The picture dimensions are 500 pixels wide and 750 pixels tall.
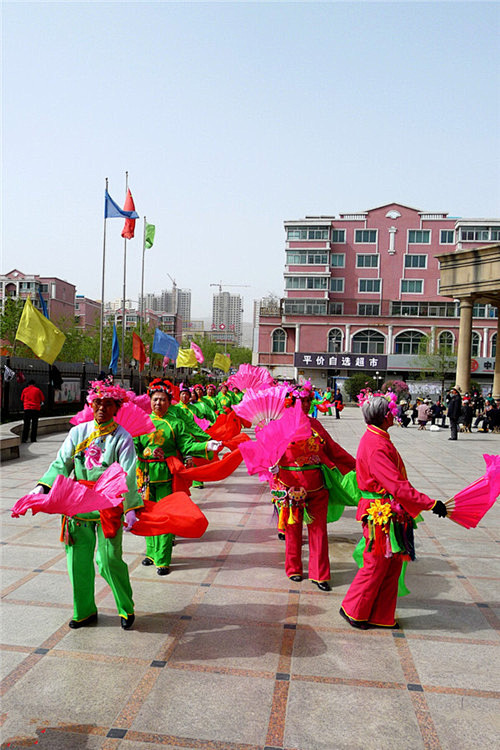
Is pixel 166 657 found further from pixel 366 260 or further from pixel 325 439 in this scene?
pixel 366 260

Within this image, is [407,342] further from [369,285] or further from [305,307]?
[305,307]

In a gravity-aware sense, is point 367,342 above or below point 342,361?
above

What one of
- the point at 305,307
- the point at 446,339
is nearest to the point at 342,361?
the point at 305,307

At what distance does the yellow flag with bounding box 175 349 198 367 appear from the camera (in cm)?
2028

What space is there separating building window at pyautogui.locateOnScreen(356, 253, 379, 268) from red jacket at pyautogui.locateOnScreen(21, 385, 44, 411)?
43.4 meters

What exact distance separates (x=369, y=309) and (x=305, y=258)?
24.6 ft

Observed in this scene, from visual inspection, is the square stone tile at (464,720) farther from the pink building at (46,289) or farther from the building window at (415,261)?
the pink building at (46,289)

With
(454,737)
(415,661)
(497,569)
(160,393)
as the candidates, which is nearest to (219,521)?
(160,393)

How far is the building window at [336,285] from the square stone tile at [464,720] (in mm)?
50693

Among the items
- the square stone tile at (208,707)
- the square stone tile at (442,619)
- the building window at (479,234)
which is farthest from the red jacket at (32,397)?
the building window at (479,234)

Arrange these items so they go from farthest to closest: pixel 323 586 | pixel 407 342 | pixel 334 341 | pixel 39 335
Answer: pixel 334 341
pixel 407 342
pixel 39 335
pixel 323 586

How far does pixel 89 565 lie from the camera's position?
4199 mm

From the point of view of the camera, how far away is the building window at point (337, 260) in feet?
173

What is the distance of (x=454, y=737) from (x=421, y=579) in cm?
249
